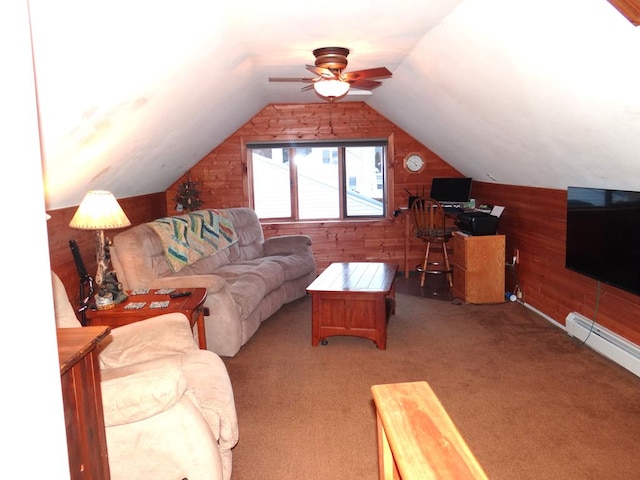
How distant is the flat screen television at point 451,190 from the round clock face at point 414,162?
278mm

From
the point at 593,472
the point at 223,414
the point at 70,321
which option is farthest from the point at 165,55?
the point at 593,472

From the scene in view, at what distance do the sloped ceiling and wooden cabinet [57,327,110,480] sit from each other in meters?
1.14

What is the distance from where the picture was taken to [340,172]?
653 centimetres

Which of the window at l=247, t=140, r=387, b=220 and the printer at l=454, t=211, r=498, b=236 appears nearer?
the printer at l=454, t=211, r=498, b=236

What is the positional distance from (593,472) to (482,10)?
228 centimetres

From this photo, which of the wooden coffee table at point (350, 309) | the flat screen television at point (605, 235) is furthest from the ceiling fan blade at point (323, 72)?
the flat screen television at point (605, 235)

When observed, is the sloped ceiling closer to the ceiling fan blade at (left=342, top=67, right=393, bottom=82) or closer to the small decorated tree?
the ceiling fan blade at (left=342, top=67, right=393, bottom=82)

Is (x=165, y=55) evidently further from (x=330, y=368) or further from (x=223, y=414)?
(x=330, y=368)

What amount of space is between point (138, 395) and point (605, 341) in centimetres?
314

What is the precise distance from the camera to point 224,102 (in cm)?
463

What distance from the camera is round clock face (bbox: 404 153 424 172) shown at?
6312 millimetres

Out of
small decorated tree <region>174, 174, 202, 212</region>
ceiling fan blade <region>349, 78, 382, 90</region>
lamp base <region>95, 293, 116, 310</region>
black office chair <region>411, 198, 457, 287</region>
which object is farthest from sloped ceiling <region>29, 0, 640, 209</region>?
small decorated tree <region>174, 174, 202, 212</region>

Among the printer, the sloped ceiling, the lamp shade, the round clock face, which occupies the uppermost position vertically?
the sloped ceiling

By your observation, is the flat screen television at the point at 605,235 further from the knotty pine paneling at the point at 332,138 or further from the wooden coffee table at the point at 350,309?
the knotty pine paneling at the point at 332,138
